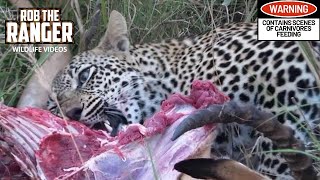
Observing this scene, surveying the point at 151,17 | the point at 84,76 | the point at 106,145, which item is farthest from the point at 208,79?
the point at 151,17

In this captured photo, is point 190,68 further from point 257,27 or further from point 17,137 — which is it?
point 17,137

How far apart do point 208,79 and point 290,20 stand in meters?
0.44

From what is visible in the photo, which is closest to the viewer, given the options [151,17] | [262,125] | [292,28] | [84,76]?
[262,125]

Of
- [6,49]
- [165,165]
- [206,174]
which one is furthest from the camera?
[6,49]

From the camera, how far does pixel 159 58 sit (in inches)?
143

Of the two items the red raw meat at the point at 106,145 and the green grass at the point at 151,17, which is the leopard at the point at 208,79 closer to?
the red raw meat at the point at 106,145

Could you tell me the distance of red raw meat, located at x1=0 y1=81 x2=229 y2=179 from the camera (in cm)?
269

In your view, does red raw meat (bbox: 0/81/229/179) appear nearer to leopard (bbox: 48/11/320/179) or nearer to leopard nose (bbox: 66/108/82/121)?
leopard (bbox: 48/11/320/179)

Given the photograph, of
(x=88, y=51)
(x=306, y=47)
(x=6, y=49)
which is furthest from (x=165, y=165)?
(x=6, y=49)

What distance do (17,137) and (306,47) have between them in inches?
39.4

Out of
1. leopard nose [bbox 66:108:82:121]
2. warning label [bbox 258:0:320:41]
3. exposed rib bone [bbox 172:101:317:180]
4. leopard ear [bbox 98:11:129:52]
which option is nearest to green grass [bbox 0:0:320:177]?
leopard ear [bbox 98:11:129:52]

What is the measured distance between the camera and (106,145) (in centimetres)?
286

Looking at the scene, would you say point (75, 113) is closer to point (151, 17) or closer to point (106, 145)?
point (106, 145)

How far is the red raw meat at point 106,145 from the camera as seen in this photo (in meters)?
2.69
